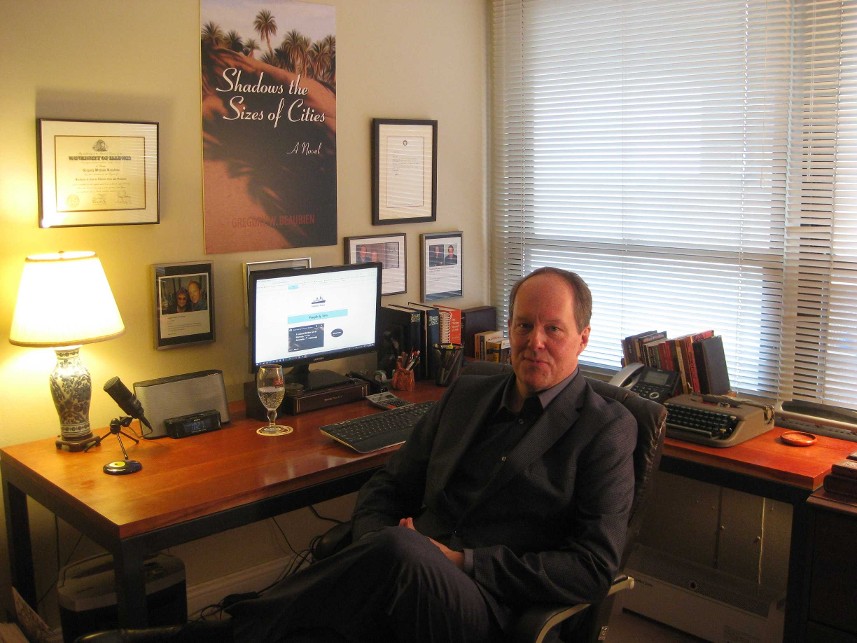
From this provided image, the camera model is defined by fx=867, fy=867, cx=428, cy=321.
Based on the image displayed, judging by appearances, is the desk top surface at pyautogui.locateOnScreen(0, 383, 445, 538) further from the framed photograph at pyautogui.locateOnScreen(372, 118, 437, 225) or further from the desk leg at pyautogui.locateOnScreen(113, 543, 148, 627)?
the framed photograph at pyautogui.locateOnScreen(372, 118, 437, 225)

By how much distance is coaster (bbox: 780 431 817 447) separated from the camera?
2.73m

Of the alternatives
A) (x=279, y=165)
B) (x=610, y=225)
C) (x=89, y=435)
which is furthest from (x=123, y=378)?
(x=610, y=225)

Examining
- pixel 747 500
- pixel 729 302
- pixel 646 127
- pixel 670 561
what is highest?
pixel 646 127

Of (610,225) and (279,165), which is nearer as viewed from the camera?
(279,165)

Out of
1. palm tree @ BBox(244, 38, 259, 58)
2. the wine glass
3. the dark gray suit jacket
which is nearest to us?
the dark gray suit jacket

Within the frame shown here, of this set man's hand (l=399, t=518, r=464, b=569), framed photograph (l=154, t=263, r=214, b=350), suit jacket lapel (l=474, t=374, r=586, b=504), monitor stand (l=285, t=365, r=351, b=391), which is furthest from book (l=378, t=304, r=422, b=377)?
man's hand (l=399, t=518, r=464, b=569)

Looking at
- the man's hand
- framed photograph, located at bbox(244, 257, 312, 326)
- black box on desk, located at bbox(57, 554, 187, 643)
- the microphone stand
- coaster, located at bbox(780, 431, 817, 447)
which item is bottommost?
black box on desk, located at bbox(57, 554, 187, 643)

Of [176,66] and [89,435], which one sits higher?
[176,66]

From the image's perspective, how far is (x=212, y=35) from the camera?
293 centimetres

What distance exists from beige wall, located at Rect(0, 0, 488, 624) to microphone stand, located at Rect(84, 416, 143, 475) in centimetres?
6

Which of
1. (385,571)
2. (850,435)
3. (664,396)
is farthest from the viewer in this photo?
(664,396)

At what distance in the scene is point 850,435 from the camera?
2777 mm

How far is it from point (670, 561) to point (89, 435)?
6.86 ft

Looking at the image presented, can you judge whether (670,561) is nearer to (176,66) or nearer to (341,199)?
(341,199)
